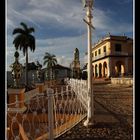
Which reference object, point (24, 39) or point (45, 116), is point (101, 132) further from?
point (24, 39)

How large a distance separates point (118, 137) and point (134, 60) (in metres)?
2.45

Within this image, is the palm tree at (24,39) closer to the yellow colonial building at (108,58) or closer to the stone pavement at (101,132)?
the stone pavement at (101,132)

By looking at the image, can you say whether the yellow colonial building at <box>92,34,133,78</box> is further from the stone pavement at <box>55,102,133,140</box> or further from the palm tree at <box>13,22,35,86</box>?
the stone pavement at <box>55,102,133,140</box>

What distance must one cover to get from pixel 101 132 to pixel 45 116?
31.4 inches

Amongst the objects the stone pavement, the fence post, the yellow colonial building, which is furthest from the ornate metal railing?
the yellow colonial building

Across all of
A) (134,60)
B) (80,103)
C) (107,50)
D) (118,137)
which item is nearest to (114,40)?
(107,50)

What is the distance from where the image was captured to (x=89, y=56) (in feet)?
13.1

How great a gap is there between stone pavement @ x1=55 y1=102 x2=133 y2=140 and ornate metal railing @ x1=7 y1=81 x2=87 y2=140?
16cm

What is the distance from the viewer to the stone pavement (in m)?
3.50

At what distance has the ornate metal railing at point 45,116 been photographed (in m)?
2.95

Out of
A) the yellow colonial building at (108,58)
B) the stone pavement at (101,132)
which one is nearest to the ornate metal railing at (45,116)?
the stone pavement at (101,132)
